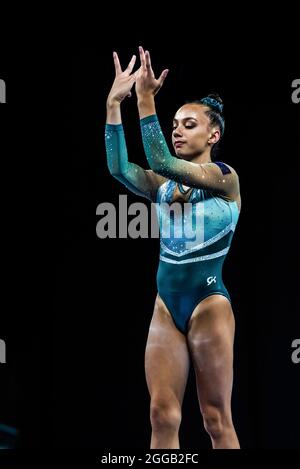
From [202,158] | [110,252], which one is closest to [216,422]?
[202,158]

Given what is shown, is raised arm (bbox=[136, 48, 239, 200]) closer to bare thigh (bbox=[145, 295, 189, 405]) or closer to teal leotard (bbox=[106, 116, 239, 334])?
teal leotard (bbox=[106, 116, 239, 334])

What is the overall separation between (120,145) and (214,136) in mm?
379

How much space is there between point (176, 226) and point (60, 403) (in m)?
1.36

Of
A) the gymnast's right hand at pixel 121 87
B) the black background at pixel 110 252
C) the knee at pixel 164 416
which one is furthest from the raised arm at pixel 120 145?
the black background at pixel 110 252

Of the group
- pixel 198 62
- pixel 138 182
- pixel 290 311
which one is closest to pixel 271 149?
pixel 198 62

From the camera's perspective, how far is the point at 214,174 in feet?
8.46

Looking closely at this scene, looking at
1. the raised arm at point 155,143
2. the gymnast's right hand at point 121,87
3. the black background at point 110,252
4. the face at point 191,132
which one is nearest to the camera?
the raised arm at point 155,143

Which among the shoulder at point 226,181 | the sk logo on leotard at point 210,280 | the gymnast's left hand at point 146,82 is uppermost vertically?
the gymnast's left hand at point 146,82

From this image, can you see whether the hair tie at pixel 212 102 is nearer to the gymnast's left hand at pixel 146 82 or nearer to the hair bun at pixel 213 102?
the hair bun at pixel 213 102

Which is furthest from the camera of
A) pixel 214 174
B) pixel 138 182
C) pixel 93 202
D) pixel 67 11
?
pixel 93 202

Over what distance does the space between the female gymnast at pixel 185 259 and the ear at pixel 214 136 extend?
0.06 feet

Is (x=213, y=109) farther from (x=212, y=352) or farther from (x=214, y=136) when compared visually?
(x=212, y=352)

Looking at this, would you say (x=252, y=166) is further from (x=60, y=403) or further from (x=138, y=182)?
(x=60, y=403)

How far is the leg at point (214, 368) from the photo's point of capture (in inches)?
98.9
